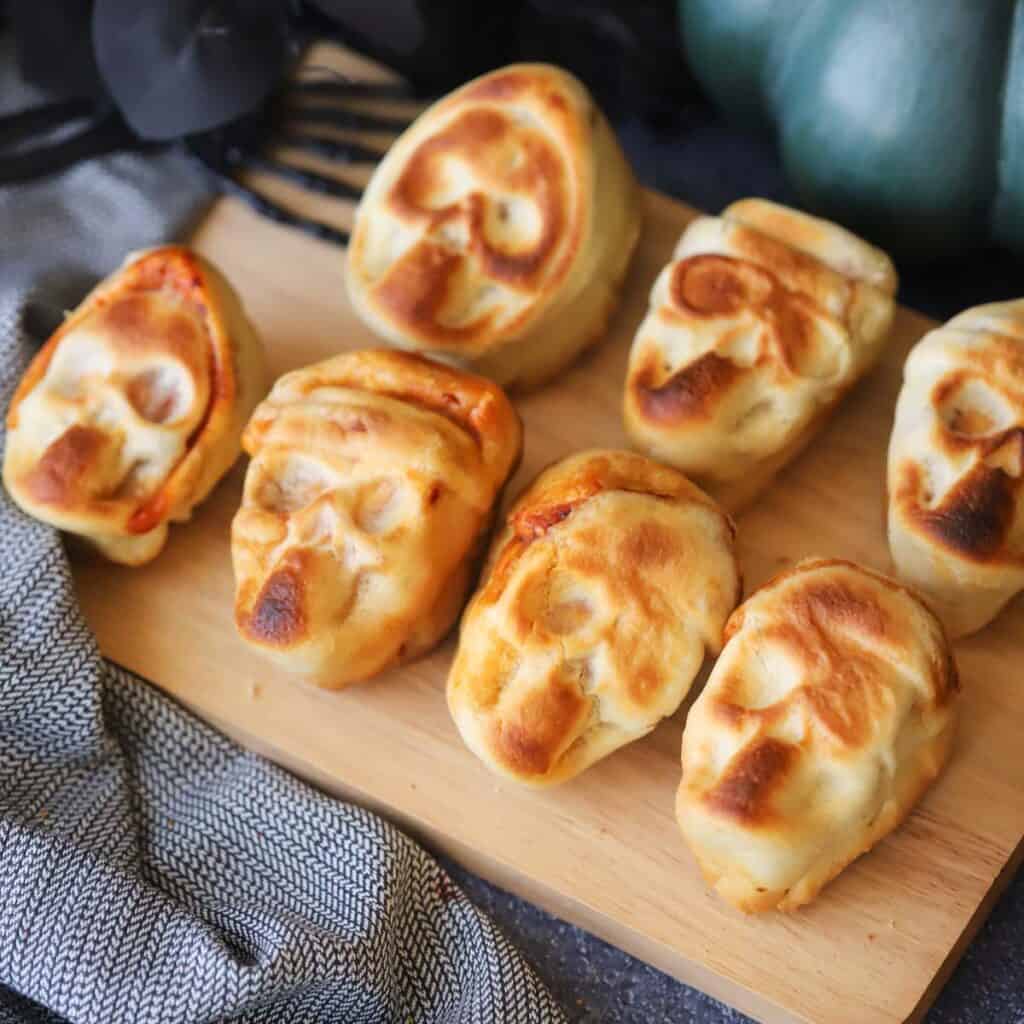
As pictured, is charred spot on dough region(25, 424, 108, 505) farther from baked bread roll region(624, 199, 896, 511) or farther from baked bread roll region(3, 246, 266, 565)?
baked bread roll region(624, 199, 896, 511)

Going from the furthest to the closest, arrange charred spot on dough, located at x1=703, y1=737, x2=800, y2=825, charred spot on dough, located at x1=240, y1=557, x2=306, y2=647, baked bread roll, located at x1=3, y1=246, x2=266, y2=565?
baked bread roll, located at x1=3, y1=246, x2=266, y2=565
charred spot on dough, located at x1=240, y1=557, x2=306, y2=647
charred spot on dough, located at x1=703, y1=737, x2=800, y2=825

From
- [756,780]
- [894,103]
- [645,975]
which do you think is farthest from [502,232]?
[645,975]

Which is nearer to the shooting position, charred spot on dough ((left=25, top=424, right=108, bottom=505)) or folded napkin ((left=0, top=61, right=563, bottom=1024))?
folded napkin ((left=0, top=61, right=563, bottom=1024))

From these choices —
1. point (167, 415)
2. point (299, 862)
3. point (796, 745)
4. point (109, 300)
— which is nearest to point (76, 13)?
point (109, 300)

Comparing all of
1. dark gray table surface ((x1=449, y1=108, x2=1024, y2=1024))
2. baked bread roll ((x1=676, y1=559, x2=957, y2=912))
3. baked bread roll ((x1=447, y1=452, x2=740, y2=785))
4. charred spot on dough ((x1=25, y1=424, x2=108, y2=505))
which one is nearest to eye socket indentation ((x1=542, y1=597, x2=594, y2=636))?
baked bread roll ((x1=447, y1=452, x2=740, y2=785))

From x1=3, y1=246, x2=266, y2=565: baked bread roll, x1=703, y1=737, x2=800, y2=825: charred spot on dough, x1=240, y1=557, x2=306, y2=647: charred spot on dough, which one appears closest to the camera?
x1=703, y1=737, x2=800, y2=825: charred spot on dough

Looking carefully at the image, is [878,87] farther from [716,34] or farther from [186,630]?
[186,630]
